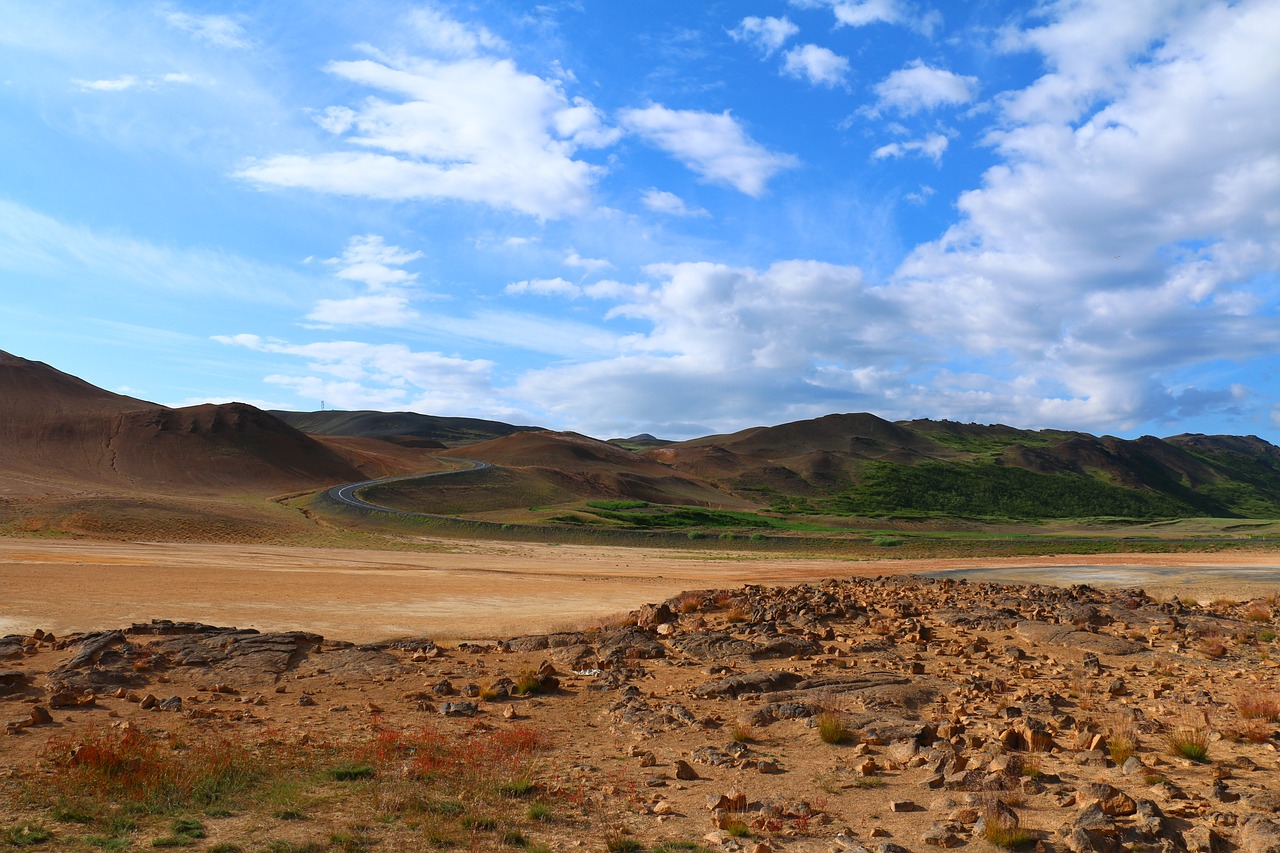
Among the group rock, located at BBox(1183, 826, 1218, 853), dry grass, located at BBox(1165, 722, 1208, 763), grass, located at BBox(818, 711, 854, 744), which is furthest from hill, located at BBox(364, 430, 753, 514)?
rock, located at BBox(1183, 826, 1218, 853)

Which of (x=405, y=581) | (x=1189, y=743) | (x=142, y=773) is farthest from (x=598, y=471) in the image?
(x=142, y=773)

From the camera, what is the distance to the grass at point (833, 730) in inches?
457

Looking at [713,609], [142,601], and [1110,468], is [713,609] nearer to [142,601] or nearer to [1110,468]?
[142,601]

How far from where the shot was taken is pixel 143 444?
357ft

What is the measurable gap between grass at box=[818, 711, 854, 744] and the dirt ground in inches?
392

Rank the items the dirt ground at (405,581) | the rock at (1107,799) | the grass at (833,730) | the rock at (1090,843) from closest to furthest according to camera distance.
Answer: the rock at (1090,843), the rock at (1107,799), the grass at (833,730), the dirt ground at (405,581)

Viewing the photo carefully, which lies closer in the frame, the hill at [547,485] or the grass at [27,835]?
the grass at [27,835]

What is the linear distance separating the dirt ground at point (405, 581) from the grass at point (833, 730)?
9967mm

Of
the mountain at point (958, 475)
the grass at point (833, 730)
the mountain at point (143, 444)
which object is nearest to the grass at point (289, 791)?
the grass at point (833, 730)

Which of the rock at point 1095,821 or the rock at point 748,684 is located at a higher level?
the rock at point 1095,821

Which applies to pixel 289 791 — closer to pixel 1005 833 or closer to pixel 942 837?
pixel 942 837

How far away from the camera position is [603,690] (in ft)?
47.4

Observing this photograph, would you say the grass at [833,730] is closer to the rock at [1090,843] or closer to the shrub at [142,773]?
the rock at [1090,843]

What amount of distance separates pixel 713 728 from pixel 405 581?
2245cm
